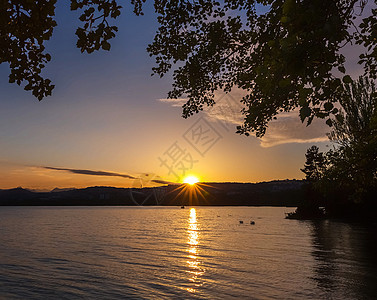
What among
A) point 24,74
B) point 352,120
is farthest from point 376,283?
point 352,120

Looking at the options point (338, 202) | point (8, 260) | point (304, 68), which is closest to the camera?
point (304, 68)

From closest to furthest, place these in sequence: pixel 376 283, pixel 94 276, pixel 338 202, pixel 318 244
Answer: pixel 376 283 → pixel 94 276 → pixel 318 244 → pixel 338 202

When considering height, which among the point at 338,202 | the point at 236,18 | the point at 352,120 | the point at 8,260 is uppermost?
the point at 352,120

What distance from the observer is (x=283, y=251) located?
37.6 m

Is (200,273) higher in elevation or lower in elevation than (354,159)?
lower

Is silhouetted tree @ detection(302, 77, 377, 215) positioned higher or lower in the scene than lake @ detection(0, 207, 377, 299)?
higher

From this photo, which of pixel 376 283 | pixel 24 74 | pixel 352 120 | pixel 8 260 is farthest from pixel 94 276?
pixel 352 120

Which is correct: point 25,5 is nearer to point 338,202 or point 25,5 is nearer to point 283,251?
point 283,251

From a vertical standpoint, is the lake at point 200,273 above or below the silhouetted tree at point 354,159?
below

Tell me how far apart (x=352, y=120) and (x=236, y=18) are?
3680 centimetres

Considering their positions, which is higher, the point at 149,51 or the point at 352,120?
the point at 352,120

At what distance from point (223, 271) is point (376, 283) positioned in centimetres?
1096

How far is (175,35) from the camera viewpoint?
1189cm

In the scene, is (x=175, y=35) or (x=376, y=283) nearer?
(x=175, y=35)
